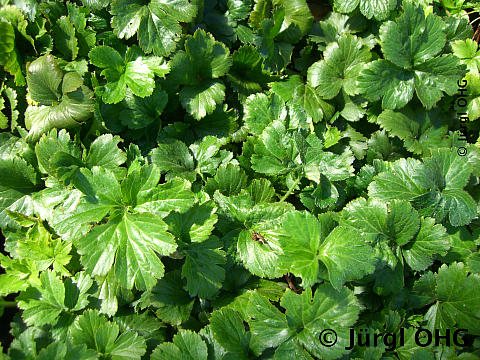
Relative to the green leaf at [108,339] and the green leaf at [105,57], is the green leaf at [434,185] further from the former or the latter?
the green leaf at [105,57]

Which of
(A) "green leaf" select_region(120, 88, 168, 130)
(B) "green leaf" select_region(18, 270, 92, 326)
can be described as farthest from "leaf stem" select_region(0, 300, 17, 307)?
(A) "green leaf" select_region(120, 88, 168, 130)

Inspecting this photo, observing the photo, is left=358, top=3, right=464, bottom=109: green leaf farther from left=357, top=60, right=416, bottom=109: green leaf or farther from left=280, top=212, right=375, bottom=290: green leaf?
left=280, top=212, right=375, bottom=290: green leaf

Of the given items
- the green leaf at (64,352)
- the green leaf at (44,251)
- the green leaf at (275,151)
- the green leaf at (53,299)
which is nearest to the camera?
the green leaf at (64,352)

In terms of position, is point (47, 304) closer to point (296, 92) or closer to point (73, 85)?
point (73, 85)

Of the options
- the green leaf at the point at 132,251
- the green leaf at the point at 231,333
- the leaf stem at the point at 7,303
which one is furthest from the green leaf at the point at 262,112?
the leaf stem at the point at 7,303

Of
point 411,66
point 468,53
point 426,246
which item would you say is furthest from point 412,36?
point 426,246

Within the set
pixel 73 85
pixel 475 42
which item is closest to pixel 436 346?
pixel 475 42

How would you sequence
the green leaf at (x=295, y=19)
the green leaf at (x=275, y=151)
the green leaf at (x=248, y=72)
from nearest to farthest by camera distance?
the green leaf at (x=275, y=151), the green leaf at (x=248, y=72), the green leaf at (x=295, y=19)
